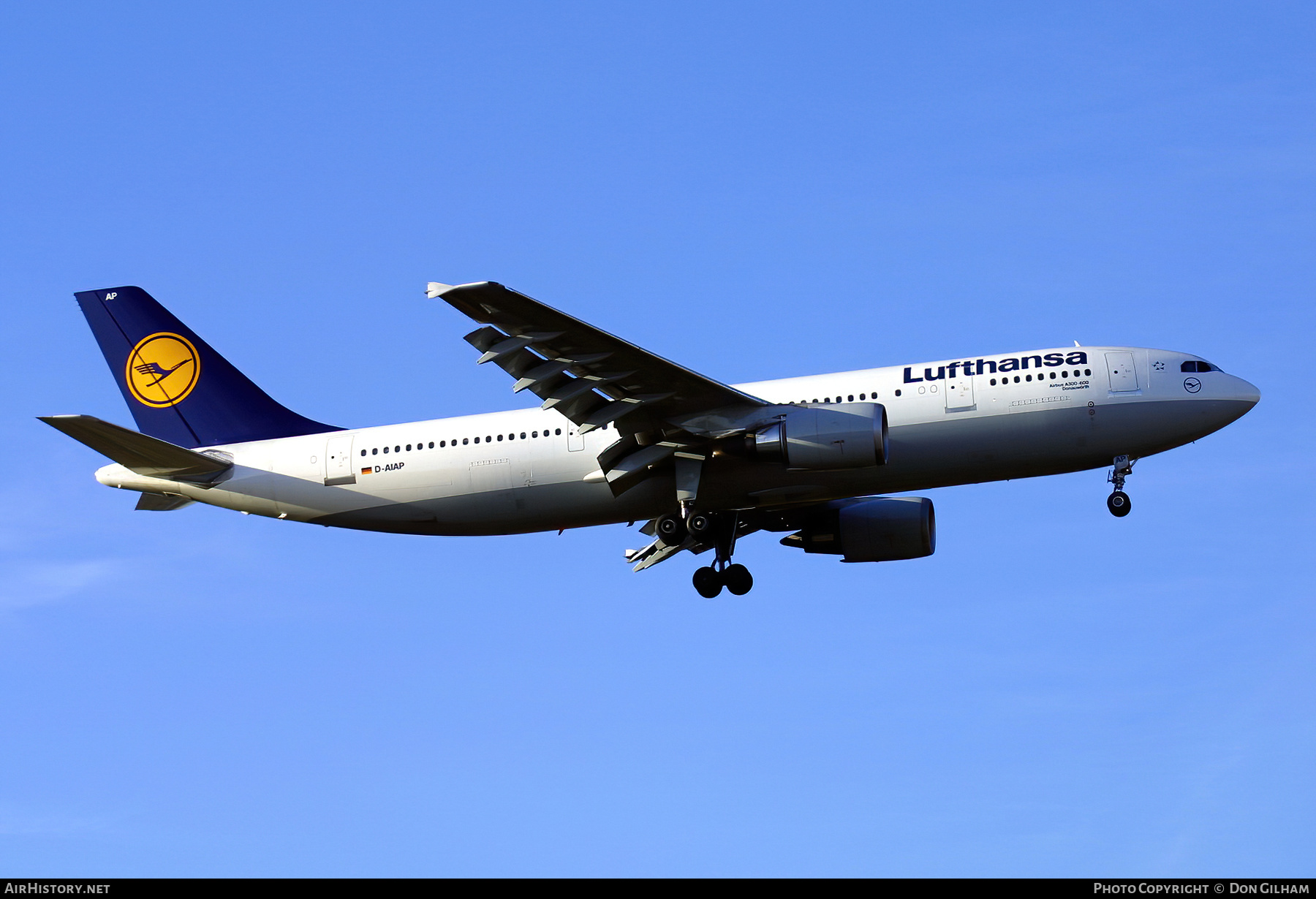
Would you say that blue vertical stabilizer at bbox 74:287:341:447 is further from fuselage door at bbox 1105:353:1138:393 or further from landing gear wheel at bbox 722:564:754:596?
fuselage door at bbox 1105:353:1138:393

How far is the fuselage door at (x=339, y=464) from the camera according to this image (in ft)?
117

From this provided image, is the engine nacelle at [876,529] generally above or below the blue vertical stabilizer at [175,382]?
below

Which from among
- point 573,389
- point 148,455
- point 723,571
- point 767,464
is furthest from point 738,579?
point 148,455

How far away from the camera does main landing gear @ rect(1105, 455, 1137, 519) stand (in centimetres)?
3300

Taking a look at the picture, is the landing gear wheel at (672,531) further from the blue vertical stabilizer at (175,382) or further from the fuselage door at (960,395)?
the blue vertical stabilizer at (175,382)

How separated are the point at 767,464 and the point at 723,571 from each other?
12.1 feet

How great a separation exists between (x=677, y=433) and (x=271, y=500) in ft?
33.7

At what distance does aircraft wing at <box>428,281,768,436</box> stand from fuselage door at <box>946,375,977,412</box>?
4.02m

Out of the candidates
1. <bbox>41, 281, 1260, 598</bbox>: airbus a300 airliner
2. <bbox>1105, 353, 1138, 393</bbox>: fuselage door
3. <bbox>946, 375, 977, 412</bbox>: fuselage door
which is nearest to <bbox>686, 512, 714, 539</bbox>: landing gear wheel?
<bbox>41, 281, 1260, 598</bbox>: airbus a300 airliner

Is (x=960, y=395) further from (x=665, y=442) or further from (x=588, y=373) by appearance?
(x=588, y=373)

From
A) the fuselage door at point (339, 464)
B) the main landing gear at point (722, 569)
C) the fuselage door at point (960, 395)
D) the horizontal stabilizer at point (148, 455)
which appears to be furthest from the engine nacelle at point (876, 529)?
the horizontal stabilizer at point (148, 455)

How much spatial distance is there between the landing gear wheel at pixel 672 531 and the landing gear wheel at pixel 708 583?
1946mm
